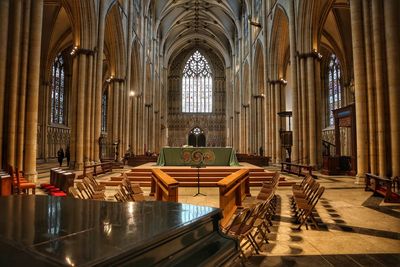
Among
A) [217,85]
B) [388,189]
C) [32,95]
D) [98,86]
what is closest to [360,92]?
[388,189]

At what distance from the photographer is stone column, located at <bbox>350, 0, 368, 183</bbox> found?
30.3 feet

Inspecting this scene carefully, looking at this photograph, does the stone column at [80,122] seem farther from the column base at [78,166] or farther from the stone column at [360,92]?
the stone column at [360,92]

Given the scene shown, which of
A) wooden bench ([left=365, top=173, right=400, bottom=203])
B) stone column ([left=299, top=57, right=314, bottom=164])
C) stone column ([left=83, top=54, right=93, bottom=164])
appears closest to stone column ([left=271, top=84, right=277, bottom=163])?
stone column ([left=299, top=57, right=314, bottom=164])

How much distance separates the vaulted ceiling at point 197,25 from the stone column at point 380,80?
2409 cm

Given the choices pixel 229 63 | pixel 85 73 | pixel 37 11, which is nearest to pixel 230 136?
pixel 229 63

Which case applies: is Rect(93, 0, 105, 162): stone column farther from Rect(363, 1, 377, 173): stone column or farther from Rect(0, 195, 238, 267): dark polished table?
Rect(0, 195, 238, 267): dark polished table

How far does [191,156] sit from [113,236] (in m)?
10.3

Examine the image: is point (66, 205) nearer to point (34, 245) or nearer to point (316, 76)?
point (34, 245)

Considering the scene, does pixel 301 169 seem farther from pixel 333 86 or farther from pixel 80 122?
pixel 333 86

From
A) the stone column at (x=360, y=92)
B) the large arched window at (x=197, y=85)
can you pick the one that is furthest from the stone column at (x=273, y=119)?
the large arched window at (x=197, y=85)

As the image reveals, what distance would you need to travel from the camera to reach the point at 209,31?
38.8 m

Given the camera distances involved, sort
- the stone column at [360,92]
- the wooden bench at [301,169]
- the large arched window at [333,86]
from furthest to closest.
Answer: the large arched window at [333,86] → the wooden bench at [301,169] → the stone column at [360,92]

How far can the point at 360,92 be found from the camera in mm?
9320

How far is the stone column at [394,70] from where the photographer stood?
805 cm
